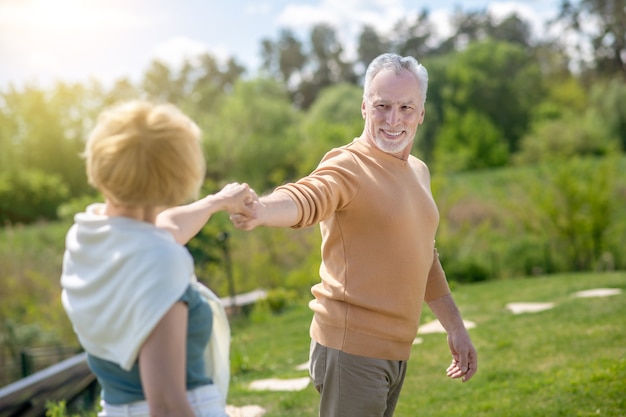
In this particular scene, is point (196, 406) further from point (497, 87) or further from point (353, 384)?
point (497, 87)

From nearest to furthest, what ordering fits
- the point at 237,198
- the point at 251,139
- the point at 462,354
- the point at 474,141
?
the point at 237,198
the point at 462,354
the point at 251,139
the point at 474,141

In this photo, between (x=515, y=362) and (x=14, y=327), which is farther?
(x=14, y=327)

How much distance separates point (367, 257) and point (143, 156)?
3.55ft

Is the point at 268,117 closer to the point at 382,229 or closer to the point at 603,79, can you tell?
the point at 603,79

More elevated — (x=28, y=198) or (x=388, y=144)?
(x=388, y=144)

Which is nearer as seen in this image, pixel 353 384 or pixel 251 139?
pixel 353 384

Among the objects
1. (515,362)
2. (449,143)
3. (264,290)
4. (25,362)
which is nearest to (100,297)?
(515,362)

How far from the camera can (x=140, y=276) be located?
5.23ft

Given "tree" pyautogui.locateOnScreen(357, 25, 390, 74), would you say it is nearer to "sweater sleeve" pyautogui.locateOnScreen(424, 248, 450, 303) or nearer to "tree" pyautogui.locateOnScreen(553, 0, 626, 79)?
"tree" pyautogui.locateOnScreen(553, 0, 626, 79)

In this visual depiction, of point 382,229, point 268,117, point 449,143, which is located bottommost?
point 449,143

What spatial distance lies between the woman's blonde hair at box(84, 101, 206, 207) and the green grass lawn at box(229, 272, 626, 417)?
3.47 meters

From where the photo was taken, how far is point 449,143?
140 ft

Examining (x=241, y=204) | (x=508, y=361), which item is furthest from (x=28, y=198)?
(x=241, y=204)

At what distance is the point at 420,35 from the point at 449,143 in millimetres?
24170
